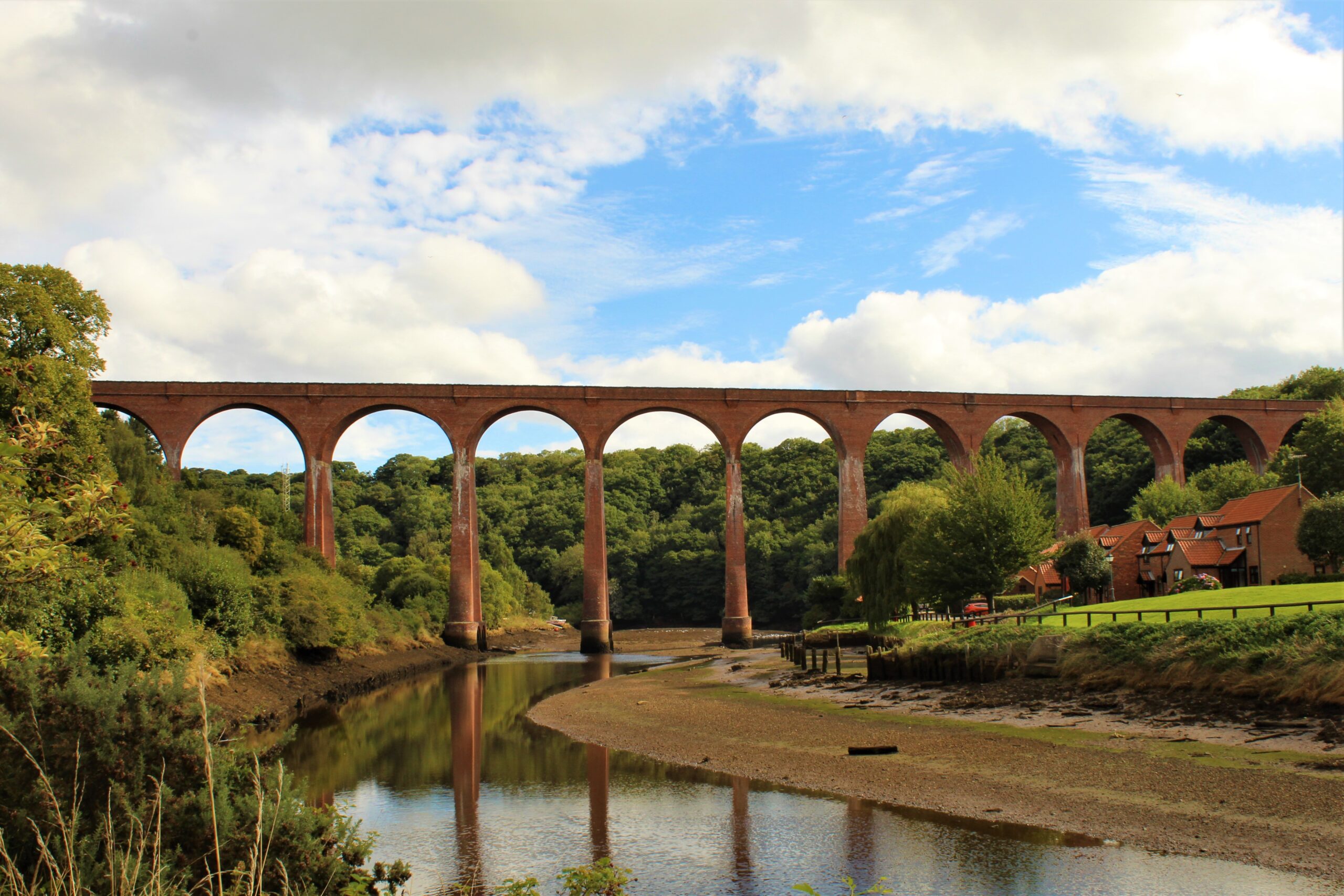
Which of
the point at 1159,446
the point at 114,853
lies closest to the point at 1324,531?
the point at 1159,446

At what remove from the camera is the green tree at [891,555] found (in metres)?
34.5

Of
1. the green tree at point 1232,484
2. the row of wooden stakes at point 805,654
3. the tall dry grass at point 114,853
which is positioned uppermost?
the green tree at point 1232,484

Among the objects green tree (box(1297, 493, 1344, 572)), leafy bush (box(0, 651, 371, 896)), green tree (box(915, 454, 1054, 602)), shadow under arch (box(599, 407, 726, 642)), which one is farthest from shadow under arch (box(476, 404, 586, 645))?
leafy bush (box(0, 651, 371, 896))

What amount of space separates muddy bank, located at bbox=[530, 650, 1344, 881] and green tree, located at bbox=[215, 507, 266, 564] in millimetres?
16666

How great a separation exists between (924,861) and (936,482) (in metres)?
47.8

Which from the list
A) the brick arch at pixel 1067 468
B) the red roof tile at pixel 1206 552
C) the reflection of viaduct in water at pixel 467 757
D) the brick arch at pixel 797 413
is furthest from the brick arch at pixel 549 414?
the red roof tile at pixel 1206 552

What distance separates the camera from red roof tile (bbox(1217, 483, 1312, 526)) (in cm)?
3372

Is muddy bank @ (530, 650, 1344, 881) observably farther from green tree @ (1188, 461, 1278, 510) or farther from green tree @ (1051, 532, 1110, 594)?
green tree @ (1188, 461, 1278, 510)

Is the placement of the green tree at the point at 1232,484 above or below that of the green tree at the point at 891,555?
above

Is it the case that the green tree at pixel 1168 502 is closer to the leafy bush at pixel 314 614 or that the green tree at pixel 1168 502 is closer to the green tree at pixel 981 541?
the green tree at pixel 981 541

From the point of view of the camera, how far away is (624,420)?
47.1m

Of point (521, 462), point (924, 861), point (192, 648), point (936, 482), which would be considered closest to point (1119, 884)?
point (924, 861)

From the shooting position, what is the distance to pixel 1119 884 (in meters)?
9.14

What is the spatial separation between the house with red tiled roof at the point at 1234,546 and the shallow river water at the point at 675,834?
1014 inches
